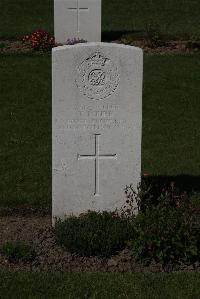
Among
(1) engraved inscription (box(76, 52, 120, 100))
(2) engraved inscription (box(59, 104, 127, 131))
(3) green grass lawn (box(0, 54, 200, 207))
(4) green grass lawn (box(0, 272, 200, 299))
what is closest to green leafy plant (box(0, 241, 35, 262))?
(4) green grass lawn (box(0, 272, 200, 299))

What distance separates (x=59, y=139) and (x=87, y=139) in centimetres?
30

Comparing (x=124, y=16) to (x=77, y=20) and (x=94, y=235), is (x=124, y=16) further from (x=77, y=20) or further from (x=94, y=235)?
(x=94, y=235)

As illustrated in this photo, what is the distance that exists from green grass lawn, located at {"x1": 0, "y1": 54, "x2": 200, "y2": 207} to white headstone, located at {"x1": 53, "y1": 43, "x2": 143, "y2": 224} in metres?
1.21

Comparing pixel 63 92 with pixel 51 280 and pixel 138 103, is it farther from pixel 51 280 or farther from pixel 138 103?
pixel 51 280

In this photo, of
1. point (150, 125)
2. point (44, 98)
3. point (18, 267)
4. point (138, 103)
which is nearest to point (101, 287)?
point (18, 267)

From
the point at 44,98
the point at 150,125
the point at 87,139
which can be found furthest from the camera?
the point at 44,98

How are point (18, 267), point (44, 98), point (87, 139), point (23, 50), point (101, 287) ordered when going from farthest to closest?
point (23, 50) < point (44, 98) < point (87, 139) < point (18, 267) < point (101, 287)

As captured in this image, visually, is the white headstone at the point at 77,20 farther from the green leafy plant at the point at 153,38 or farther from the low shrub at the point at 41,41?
the green leafy plant at the point at 153,38

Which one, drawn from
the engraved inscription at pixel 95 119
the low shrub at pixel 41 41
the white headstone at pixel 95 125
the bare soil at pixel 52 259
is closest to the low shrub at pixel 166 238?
the bare soil at pixel 52 259

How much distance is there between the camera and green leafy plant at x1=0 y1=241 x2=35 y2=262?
24.0ft

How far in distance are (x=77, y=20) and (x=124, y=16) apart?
4.80 metres

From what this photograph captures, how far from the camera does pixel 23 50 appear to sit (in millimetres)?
18000

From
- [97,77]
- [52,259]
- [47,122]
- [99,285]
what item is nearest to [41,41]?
[47,122]

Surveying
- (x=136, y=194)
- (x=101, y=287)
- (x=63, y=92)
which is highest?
(x=63, y=92)
